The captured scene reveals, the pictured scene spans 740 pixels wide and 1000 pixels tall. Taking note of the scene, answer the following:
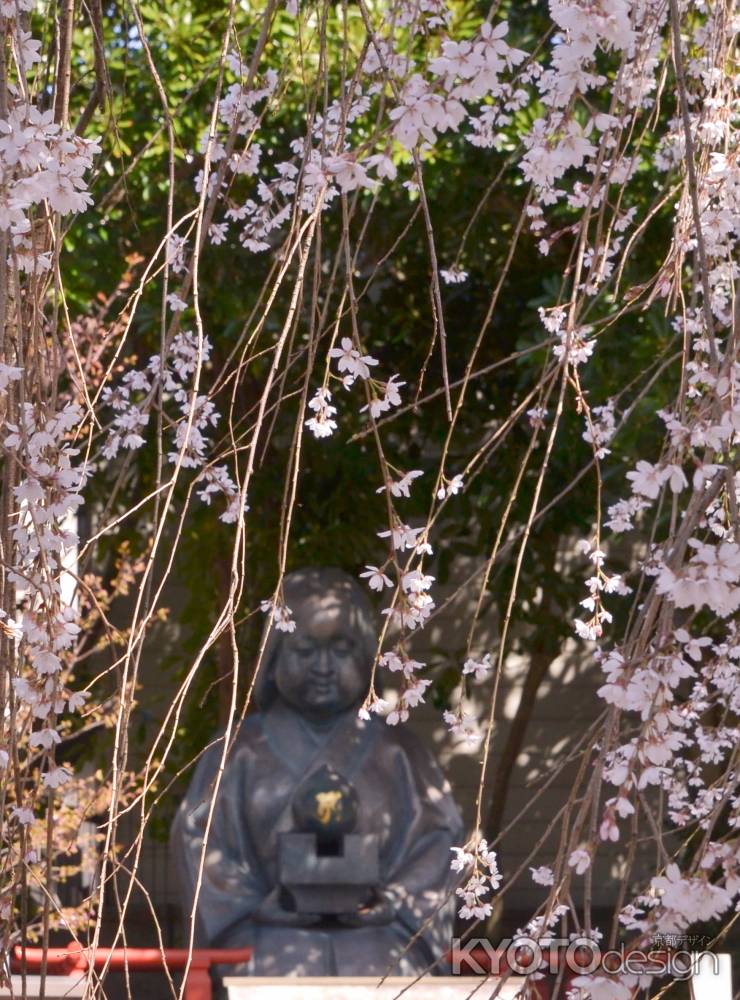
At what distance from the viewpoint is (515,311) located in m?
4.39

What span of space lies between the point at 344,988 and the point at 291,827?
1.79ft

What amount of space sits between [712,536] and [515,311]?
1799 millimetres

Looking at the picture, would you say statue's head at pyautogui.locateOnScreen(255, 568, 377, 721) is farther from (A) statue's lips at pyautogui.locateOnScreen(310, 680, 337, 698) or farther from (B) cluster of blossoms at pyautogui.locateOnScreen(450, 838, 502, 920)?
(B) cluster of blossoms at pyautogui.locateOnScreen(450, 838, 502, 920)

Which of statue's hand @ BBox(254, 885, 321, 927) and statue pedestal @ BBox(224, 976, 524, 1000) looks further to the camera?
statue's hand @ BBox(254, 885, 321, 927)

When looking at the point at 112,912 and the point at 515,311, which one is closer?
the point at 515,311

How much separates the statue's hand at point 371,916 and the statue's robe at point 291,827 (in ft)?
0.05

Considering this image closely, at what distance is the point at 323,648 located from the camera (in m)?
3.30

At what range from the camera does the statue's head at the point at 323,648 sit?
329 centimetres

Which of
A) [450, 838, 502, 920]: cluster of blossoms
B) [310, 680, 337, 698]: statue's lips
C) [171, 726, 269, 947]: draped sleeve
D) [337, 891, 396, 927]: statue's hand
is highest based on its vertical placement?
[310, 680, 337, 698]: statue's lips

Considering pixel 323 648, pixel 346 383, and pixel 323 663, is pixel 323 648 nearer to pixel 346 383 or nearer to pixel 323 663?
pixel 323 663

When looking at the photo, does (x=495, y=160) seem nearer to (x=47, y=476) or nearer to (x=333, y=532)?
(x=333, y=532)

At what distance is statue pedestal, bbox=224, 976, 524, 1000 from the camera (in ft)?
8.68

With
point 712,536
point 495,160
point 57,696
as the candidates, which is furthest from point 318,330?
point 495,160

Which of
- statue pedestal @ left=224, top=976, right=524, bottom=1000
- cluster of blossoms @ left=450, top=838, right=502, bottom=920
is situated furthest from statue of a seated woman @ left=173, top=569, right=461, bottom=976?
cluster of blossoms @ left=450, top=838, right=502, bottom=920
